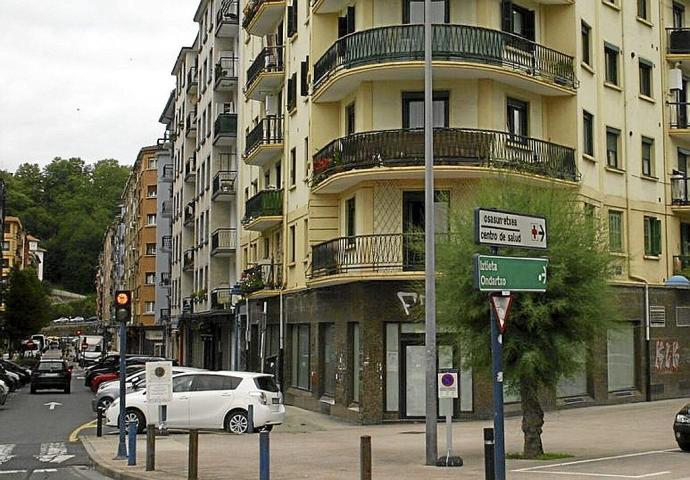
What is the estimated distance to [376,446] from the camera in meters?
21.1

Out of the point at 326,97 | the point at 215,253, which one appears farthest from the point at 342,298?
the point at 215,253

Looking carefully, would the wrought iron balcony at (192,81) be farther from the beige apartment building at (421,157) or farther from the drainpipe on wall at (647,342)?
the drainpipe on wall at (647,342)

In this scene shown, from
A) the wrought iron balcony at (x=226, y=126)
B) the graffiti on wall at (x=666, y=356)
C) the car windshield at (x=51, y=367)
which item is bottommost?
A: the car windshield at (x=51, y=367)

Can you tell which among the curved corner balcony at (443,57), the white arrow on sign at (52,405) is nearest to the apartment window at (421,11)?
the curved corner balcony at (443,57)

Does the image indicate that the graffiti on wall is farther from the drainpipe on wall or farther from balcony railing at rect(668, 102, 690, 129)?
balcony railing at rect(668, 102, 690, 129)

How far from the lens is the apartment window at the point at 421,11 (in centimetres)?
2828

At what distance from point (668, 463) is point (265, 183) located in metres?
26.9

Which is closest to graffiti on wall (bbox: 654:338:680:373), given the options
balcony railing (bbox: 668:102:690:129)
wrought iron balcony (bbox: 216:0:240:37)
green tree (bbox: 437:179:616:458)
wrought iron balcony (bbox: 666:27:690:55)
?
balcony railing (bbox: 668:102:690:129)

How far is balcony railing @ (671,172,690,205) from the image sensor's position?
3506 cm

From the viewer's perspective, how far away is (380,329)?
2694 cm

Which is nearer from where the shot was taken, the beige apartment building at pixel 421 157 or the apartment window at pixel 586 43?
the beige apartment building at pixel 421 157

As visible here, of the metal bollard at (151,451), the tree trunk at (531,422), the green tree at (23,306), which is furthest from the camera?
the green tree at (23,306)

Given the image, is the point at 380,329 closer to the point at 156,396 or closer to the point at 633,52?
the point at 156,396

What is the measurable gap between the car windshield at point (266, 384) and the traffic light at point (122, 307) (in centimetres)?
594
